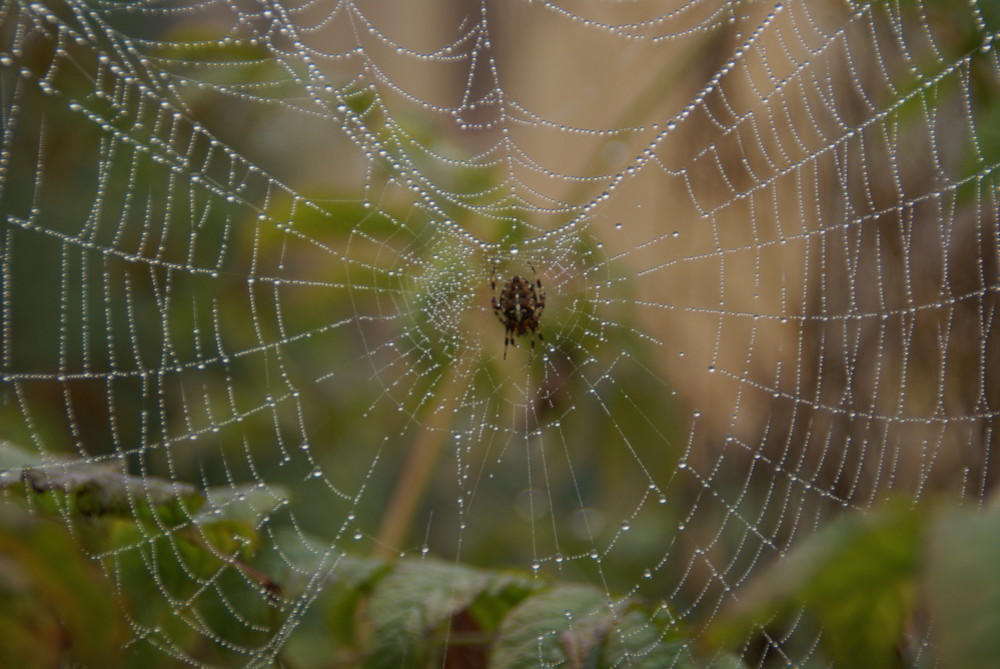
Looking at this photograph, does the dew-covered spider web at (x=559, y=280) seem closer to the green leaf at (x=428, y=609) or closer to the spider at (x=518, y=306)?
the spider at (x=518, y=306)

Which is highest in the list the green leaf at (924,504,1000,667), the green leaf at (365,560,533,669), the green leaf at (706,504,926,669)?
the green leaf at (924,504,1000,667)

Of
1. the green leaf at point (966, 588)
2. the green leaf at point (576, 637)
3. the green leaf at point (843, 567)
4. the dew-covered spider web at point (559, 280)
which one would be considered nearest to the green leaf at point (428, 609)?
the green leaf at point (576, 637)

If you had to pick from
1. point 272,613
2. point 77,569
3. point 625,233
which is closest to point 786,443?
point 625,233

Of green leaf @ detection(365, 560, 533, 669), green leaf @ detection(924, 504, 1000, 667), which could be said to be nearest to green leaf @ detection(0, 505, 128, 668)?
green leaf @ detection(365, 560, 533, 669)

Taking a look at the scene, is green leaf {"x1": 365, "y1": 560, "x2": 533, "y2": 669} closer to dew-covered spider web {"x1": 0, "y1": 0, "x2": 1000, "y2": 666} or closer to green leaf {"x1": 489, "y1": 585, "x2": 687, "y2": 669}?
green leaf {"x1": 489, "y1": 585, "x2": 687, "y2": 669}

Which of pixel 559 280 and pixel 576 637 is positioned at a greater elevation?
pixel 559 280

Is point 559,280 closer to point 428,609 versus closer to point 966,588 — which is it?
point 428,609

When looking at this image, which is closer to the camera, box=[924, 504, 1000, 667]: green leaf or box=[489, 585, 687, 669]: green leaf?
box=[924, 504, 1000, 667]: green leaf

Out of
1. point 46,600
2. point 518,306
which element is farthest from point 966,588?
point 518,306
